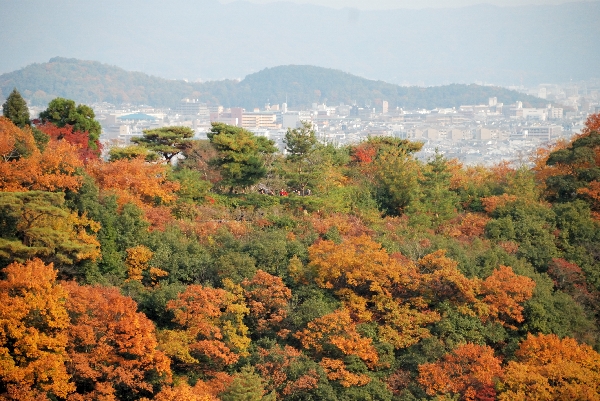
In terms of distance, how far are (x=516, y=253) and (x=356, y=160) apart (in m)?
9.89

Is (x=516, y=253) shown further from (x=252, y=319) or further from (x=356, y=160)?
(x=356, y=160)

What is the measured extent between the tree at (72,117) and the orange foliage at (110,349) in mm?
10411

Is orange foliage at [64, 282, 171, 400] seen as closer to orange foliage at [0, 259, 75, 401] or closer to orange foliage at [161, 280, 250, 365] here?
orange foliage at [0, 259, 75, 401]

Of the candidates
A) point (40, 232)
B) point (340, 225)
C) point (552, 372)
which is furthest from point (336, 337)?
point (40, 232)

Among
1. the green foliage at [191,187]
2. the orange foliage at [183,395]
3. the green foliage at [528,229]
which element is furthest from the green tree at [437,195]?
the orange foliage at [183,395]

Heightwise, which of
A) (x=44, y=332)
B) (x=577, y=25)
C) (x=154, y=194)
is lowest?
(x=44, y=332)

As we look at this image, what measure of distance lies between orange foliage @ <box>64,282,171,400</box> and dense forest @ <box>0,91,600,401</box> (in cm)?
4

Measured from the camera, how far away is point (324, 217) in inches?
858

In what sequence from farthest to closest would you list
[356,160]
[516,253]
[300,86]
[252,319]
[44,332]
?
[300,86] < [356,160] < [516,253] < [252,319] < [44,332]

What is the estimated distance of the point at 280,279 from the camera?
55.3ft

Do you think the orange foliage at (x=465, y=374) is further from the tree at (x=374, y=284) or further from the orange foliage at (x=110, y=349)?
the orange foliage at (x=110, y=349)

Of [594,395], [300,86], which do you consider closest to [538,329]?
[594,395]

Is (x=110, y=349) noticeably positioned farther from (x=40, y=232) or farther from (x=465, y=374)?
(x=465, y=374)

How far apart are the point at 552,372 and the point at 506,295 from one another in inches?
125
